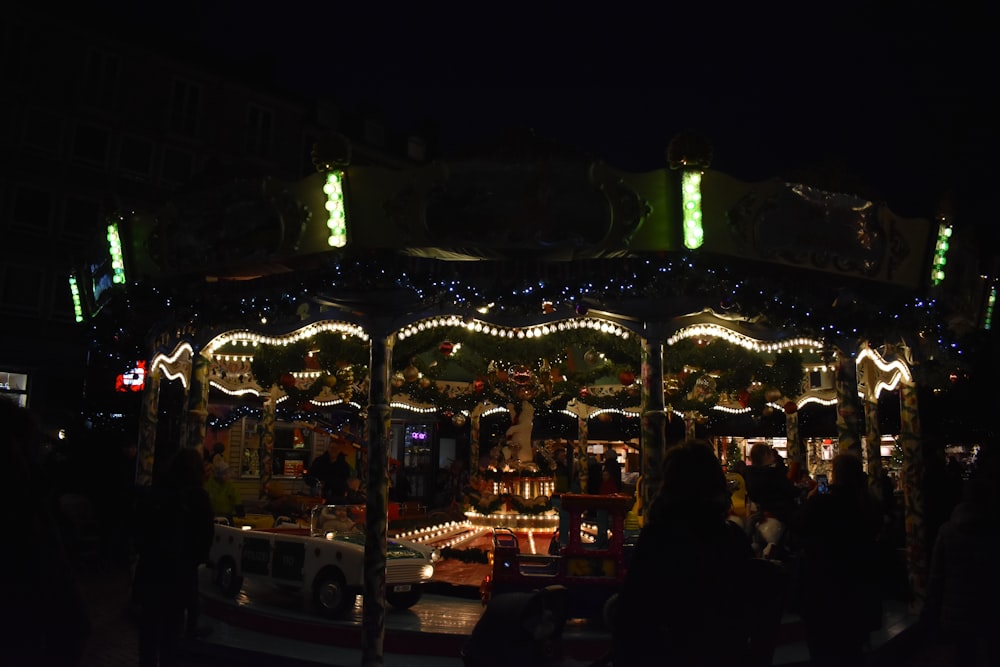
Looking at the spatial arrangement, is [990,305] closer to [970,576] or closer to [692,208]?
[692,208]

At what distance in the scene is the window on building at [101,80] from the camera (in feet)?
86.4

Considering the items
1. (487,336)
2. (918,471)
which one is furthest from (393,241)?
(918,471)

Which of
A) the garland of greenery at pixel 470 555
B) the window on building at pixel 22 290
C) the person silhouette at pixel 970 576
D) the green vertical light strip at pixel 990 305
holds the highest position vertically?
the window on building at pixel 22 290

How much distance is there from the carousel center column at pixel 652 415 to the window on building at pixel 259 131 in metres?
26.3

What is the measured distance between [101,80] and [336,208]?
80.8ft

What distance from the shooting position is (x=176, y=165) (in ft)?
93.9

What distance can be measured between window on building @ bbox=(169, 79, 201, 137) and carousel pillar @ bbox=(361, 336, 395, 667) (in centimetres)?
2500

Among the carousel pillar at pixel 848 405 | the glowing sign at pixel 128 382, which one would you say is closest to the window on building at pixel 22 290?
the glowing sign at pixel 128 382

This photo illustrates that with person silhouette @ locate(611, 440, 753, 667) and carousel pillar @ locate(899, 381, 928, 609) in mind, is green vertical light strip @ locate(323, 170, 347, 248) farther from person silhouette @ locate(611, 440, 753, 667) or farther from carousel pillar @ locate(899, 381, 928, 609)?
carousel pillar @ locate(899, 381, 928, 609)

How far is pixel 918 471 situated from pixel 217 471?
8789mm

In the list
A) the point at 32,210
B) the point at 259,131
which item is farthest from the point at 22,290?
the point at 259,131

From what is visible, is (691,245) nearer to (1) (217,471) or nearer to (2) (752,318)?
(2) (752,318)

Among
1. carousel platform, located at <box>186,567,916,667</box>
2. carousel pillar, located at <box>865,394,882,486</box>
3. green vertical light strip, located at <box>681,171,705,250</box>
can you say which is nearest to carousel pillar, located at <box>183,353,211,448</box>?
carousel platform, located at <box>186,567,916,667</box>

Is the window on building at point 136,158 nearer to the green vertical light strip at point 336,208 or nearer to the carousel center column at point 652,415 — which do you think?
the green vertical light strip at point 336,208
